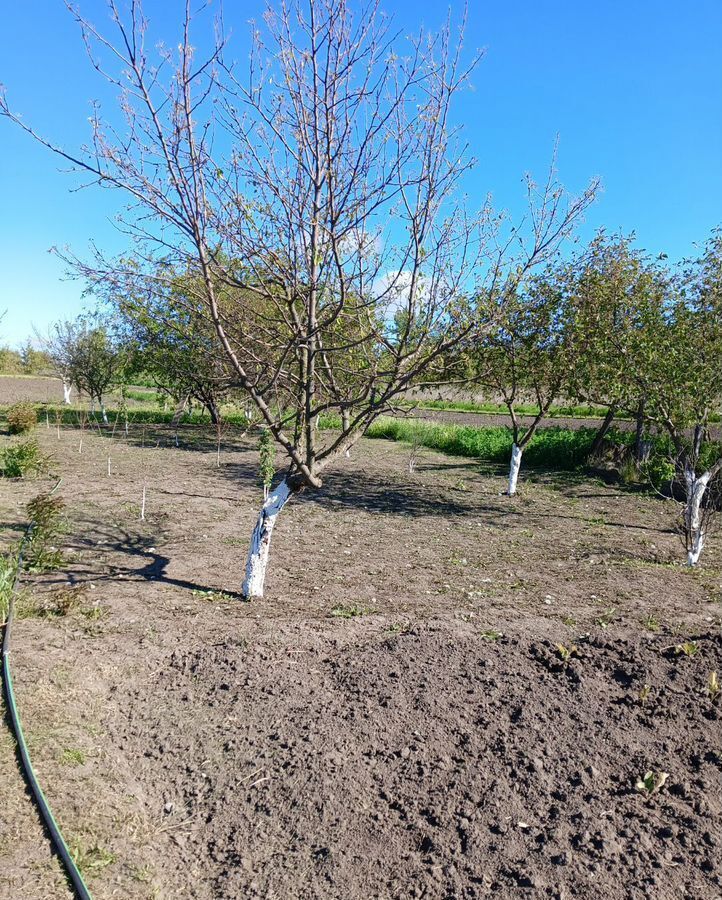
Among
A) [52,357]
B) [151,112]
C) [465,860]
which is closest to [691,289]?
[151,112]

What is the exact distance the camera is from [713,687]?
3.69m

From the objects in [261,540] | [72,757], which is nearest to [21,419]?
[261,540]

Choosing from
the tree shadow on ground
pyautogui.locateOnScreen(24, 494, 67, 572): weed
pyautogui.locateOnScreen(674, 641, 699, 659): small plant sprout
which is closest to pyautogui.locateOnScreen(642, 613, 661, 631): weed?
pyautogui.locateOnScreen(674, 641, 699, 659): small plant sprout

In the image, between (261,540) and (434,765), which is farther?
(261,540)

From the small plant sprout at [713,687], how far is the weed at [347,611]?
266 cm

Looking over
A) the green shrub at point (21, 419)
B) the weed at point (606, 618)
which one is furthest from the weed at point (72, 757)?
the green shrub at point (21, 419)

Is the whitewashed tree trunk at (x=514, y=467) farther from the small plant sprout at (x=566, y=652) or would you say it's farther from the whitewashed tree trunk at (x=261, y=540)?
the small plant sprout at (x=566, y=652)

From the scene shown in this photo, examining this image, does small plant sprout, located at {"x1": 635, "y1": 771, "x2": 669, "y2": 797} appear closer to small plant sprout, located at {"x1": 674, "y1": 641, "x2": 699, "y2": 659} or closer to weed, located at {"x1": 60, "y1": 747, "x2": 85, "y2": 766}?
small plant sprout, located at {"x1": 674, "y1": 641, "x2": 699, "y2": 659}

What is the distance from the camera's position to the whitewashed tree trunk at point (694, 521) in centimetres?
752

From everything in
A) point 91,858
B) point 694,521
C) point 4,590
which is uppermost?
point 694,521

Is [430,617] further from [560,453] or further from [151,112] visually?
[560,453]

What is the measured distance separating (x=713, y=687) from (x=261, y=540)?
11.7 feet

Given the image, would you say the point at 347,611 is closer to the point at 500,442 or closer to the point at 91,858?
the point at 91,858

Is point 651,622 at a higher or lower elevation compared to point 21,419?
lower
